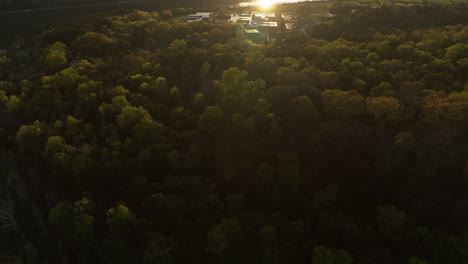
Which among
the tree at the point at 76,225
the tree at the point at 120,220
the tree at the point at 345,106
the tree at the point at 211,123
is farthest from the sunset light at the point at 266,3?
the tree at the point at 76,225

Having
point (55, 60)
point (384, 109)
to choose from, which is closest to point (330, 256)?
point (384, 109)

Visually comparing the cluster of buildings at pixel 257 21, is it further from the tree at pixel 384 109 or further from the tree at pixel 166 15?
the tree at pixel 384 109

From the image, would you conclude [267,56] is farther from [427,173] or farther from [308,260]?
[308,260]

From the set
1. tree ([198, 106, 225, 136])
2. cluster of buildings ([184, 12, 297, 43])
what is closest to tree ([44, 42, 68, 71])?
cluster of buildings ([184, 12, 297, 43])

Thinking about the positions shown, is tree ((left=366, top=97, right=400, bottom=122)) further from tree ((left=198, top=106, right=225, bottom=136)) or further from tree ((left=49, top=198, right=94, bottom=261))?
tree ((left=49, top=198, right=94, bottom=261))

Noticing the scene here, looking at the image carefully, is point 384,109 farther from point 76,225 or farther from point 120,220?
point 76,225

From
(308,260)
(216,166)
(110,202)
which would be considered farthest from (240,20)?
(308,260)
